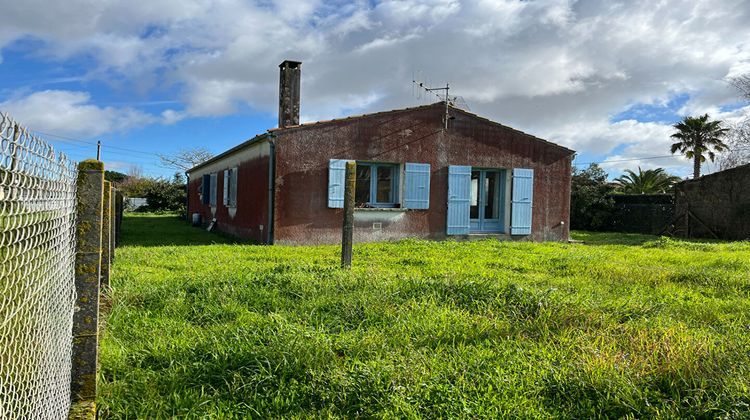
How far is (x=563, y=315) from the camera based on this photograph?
→ 399 cm

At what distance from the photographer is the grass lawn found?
8.73 feet

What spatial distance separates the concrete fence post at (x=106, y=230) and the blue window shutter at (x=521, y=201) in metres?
10.2

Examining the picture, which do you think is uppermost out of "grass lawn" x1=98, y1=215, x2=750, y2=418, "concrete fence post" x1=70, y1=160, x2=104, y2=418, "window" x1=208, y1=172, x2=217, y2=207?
"window" x1=208, y1=172, x2=217, y2=207

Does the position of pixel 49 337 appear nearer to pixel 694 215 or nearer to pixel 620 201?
pixel 694 215

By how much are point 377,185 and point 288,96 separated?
10.3 feet

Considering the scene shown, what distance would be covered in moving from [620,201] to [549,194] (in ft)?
29.9

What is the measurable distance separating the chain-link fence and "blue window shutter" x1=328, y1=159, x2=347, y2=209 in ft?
27.6

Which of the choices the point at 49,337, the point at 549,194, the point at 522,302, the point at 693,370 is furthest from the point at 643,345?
the point at 549,194

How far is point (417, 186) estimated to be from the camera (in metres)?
→ 11.7

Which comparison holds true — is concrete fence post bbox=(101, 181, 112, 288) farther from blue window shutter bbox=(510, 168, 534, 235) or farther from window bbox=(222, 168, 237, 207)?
blue window shutter bbox=(510, 168, 534, 235)

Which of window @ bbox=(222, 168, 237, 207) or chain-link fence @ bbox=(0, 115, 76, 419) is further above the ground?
window @ bbox=(222, 168, 237, 207)

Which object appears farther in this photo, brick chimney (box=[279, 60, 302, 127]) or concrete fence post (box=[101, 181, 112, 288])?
brick chimney (box=[279, 60, 302, 127])

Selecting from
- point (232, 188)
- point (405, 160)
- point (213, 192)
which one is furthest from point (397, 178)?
point (213, 192)

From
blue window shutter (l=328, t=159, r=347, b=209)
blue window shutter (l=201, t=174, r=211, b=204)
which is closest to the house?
blue window shutter (l=328, t=159, r=347, b=209)
